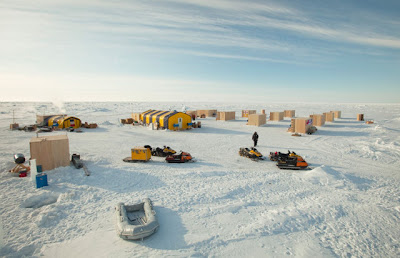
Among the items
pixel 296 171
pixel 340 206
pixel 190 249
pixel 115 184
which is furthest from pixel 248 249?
pixel 296 171

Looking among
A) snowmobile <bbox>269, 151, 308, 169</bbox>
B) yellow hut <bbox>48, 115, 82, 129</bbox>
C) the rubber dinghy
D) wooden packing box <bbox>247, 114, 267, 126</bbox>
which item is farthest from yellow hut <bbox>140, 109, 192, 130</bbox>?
the rubber dinghy

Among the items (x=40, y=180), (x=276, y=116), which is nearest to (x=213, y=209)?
(x=40, y=180)

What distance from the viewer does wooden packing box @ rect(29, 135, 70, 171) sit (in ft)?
38.7

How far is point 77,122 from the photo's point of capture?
1166 inches

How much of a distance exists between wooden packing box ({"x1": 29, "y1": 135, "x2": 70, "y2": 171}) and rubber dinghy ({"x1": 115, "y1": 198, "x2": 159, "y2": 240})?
7197 mm

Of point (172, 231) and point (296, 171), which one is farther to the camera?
point (296, 171)

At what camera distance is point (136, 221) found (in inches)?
285

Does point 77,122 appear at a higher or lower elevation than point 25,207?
higher

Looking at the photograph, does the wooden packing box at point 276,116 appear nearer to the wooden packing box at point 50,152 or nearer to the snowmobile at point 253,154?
the snowmobile at point 253,154

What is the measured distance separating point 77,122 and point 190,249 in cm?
2927

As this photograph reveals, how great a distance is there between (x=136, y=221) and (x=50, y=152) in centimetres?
830

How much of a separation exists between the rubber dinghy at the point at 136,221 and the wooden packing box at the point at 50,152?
7.20 meters

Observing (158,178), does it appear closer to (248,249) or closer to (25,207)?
(25,207)

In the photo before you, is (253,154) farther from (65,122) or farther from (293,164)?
(65,122)
